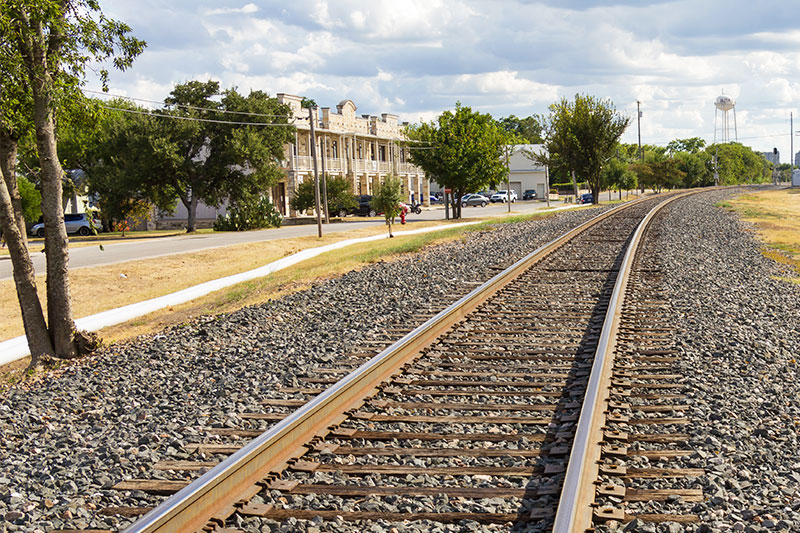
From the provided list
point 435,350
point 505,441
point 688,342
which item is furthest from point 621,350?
point 505,441

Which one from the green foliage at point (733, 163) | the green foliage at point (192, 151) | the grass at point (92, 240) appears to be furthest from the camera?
the green foliage at point (733, 163)

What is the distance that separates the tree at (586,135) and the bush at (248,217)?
28.7 meters

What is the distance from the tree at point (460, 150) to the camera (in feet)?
180

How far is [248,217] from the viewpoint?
50250 mm

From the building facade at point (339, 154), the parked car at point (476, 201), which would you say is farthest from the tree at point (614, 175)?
the building facade at point (339, 154)

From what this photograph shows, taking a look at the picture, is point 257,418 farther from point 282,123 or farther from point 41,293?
point 282,123

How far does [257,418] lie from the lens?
20.3 feet

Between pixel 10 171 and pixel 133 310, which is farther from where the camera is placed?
pixel 133 310

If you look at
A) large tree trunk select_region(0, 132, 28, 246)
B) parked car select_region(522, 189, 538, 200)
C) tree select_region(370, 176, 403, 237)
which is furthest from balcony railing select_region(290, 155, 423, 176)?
large tree trunk select_region(0, 132, 28, 246)

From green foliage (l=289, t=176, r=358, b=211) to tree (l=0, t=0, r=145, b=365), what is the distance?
166 feet

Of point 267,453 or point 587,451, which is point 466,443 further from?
point 267,453

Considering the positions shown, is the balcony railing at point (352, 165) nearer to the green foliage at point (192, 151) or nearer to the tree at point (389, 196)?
the green foliage at point (192, 151)

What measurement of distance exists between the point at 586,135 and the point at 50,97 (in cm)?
6458

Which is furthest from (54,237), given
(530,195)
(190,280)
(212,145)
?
(530,195)
